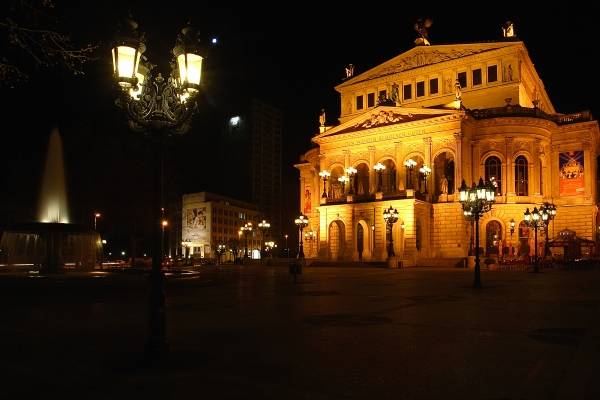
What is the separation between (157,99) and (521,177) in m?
57.7

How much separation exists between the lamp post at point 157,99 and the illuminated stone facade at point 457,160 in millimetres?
46560

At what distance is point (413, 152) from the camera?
203ft

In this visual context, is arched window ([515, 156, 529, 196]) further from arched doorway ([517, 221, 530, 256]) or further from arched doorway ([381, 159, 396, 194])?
arched doorway ([381, 159, 396, 194])

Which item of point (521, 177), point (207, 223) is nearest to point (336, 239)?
point (521, 177)

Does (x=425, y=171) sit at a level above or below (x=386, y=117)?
below

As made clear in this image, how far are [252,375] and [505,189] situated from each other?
57251mm

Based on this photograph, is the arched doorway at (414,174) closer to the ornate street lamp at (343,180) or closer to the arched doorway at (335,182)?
the ornate street lamp at (343,180)

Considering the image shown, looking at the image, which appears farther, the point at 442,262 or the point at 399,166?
the point at 399,166

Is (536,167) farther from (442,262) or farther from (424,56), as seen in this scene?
(424,56)

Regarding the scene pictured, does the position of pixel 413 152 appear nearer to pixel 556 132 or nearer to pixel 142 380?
pixel 556 132

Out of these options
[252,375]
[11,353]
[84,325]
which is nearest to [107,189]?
[84,325]

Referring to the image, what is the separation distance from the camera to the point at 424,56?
67.9 meters

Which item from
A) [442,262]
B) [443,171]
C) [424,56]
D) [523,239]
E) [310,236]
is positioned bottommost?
[442,262]

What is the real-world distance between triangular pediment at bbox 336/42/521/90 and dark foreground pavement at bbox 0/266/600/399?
52566 millimetres
